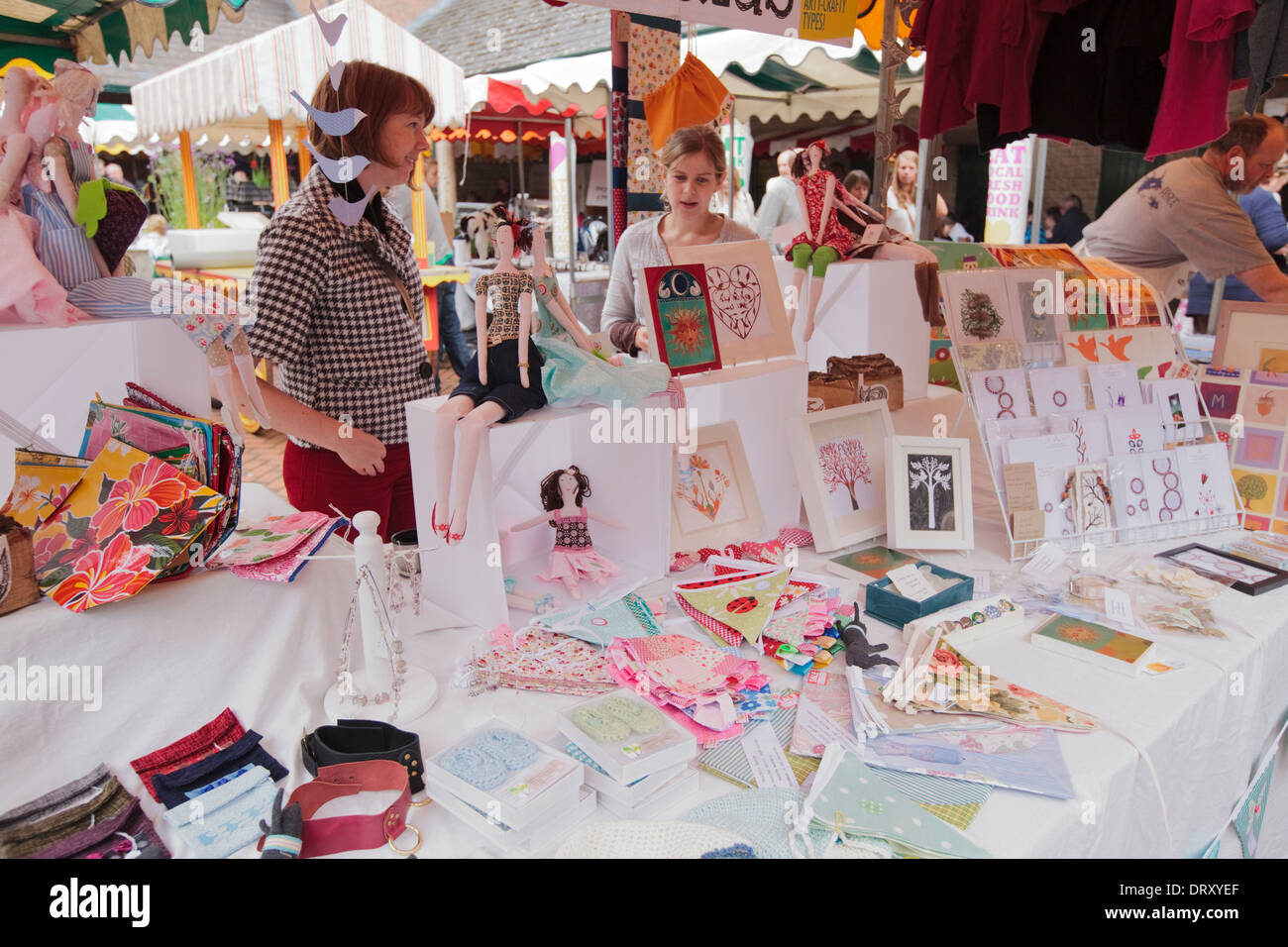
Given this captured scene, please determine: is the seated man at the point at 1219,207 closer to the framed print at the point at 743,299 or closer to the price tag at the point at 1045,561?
the price tag at the point at 1045,561

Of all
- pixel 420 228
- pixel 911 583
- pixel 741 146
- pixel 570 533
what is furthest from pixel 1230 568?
pixel 741 146

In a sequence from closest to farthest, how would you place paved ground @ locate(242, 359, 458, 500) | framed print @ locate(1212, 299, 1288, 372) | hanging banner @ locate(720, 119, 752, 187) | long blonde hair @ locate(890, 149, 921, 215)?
framed print @ locate(1212, 299, 1288, 372) → paved ground @ locate(242, 359, 458, 500) → long blonde hair @ locate(890, 149, 921, 215) → hanging banner @ locate(720, 119, 752, 187)

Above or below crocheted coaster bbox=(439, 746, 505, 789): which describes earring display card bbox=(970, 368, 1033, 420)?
above

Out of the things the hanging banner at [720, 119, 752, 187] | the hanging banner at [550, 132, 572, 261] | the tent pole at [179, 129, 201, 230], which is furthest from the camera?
the hanging banner at [720, 119, 752, 187]

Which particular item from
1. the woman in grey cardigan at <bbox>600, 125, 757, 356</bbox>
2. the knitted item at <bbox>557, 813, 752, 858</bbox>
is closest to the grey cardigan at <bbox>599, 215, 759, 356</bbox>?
the woman in grey cardigan at <bbox>600, 125, 757, 356</bbox>

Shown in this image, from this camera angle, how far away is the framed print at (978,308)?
2.38 meters

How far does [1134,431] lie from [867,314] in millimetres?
849

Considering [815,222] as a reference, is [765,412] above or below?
below

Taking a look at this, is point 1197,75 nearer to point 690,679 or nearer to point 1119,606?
point 1119,606

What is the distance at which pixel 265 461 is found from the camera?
18.7 ft

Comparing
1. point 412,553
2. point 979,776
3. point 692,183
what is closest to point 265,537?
point 412,553

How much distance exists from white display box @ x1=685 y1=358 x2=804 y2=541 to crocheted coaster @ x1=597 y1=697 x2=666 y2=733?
85cm

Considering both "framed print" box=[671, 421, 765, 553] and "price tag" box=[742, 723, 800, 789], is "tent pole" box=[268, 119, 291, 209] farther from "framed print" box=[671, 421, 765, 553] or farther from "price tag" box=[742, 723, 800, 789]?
"price tag" box=[742, 723, 800, 789]

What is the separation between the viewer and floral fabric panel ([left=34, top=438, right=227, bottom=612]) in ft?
4.30
